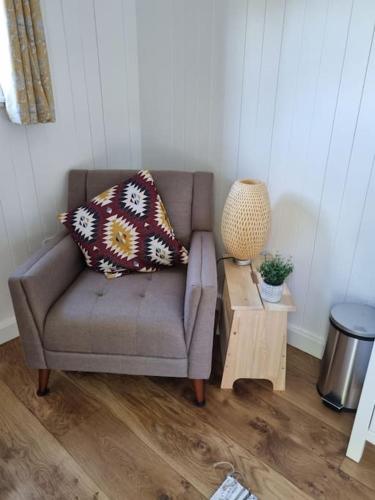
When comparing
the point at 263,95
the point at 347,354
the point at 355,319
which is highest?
the point at 263,95

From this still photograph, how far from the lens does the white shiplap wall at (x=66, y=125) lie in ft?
5.66

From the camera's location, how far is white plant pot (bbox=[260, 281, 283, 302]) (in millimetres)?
1479

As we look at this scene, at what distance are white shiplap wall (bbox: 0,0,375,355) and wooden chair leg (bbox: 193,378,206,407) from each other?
63cm

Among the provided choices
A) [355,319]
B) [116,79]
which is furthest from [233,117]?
[355,319]

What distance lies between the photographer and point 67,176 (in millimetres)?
1951

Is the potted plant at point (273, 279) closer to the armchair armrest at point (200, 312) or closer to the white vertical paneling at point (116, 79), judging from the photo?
the armchair armrest at point (200, 312)

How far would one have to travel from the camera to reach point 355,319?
1.49 metres

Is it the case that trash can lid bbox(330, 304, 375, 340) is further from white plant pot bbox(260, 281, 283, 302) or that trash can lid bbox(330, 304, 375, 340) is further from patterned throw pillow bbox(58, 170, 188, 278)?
patterned throw pillow bbox(58, 170, 188, 278)

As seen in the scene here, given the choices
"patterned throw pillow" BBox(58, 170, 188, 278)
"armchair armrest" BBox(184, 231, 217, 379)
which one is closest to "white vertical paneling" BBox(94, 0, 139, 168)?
"patterned throw pillow" BBox(58, 170, 188, 278)

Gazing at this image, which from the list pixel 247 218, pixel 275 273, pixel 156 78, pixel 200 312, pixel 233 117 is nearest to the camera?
pixel 200 312

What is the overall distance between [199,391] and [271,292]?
51cm

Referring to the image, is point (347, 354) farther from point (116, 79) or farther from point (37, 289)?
point (116, 79)

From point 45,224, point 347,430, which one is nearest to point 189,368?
point 347,430

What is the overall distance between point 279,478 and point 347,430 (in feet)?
1.23
